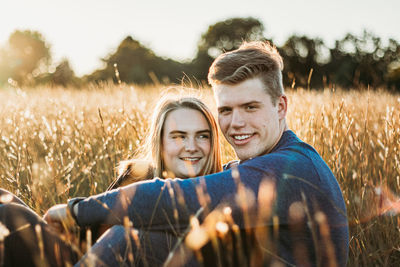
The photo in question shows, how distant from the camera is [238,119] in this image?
7.74 feet

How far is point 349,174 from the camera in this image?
2.90 m

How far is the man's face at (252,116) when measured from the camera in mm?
2293

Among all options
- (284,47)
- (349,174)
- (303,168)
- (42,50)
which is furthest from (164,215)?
(42,50)

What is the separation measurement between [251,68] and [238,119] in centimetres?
36

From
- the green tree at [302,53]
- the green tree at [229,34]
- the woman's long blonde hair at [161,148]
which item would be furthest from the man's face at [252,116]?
the green tree at [229,34]

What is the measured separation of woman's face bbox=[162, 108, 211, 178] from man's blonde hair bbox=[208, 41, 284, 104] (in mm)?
383

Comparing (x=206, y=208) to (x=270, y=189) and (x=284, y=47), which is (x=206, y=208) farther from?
(x=284, y=47)

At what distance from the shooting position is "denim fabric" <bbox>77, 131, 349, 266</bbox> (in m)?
1.53

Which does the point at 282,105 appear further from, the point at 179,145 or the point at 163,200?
the point at 163,200

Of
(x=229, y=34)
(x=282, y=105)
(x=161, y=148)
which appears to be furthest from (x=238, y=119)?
(x=229, y=34)

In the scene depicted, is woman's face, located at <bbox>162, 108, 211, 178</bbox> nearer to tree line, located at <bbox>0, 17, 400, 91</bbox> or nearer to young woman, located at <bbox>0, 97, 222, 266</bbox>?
young woman, located at <bbox>0, 97, 222, 266</bbox>

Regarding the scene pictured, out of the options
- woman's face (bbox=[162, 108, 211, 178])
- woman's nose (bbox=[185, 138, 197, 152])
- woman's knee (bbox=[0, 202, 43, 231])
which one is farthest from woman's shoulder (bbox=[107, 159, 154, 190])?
woman's knee (bbox=[0, 202, 43, 231])

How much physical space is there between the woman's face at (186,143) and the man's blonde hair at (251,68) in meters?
0.38

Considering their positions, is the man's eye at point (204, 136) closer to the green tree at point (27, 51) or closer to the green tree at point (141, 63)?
the green tree at point (141, 63)
